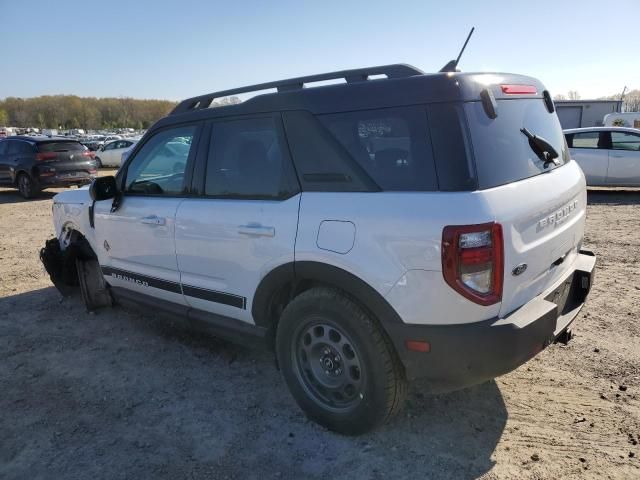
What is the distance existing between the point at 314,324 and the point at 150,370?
1633mm

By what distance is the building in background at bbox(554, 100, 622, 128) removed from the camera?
2655 cm

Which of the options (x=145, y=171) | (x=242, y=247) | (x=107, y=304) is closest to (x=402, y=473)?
(x=242, y=247)

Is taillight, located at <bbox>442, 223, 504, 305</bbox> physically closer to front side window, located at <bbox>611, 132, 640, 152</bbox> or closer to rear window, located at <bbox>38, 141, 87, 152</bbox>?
front side window, located at <bbox>611, 132, 640, 152</bbox>

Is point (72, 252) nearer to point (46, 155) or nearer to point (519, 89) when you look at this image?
point (519, 89)

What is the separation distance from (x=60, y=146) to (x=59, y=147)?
74mm

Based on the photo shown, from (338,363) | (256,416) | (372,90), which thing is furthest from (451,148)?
(256,416)

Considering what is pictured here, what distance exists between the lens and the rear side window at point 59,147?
13961mm

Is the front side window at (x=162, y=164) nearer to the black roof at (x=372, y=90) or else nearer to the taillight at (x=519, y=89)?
the black roof at (x=372, y=90)

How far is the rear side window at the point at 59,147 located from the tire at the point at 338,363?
534 inches

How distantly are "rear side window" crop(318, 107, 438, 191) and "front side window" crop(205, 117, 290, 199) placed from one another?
0.45 meters

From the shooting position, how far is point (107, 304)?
5117mm

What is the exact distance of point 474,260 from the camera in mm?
2275

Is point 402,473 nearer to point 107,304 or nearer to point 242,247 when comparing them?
point 242,247

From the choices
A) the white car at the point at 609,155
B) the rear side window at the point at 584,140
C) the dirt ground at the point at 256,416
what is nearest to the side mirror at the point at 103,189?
the dirt ground at the point at 256,416
